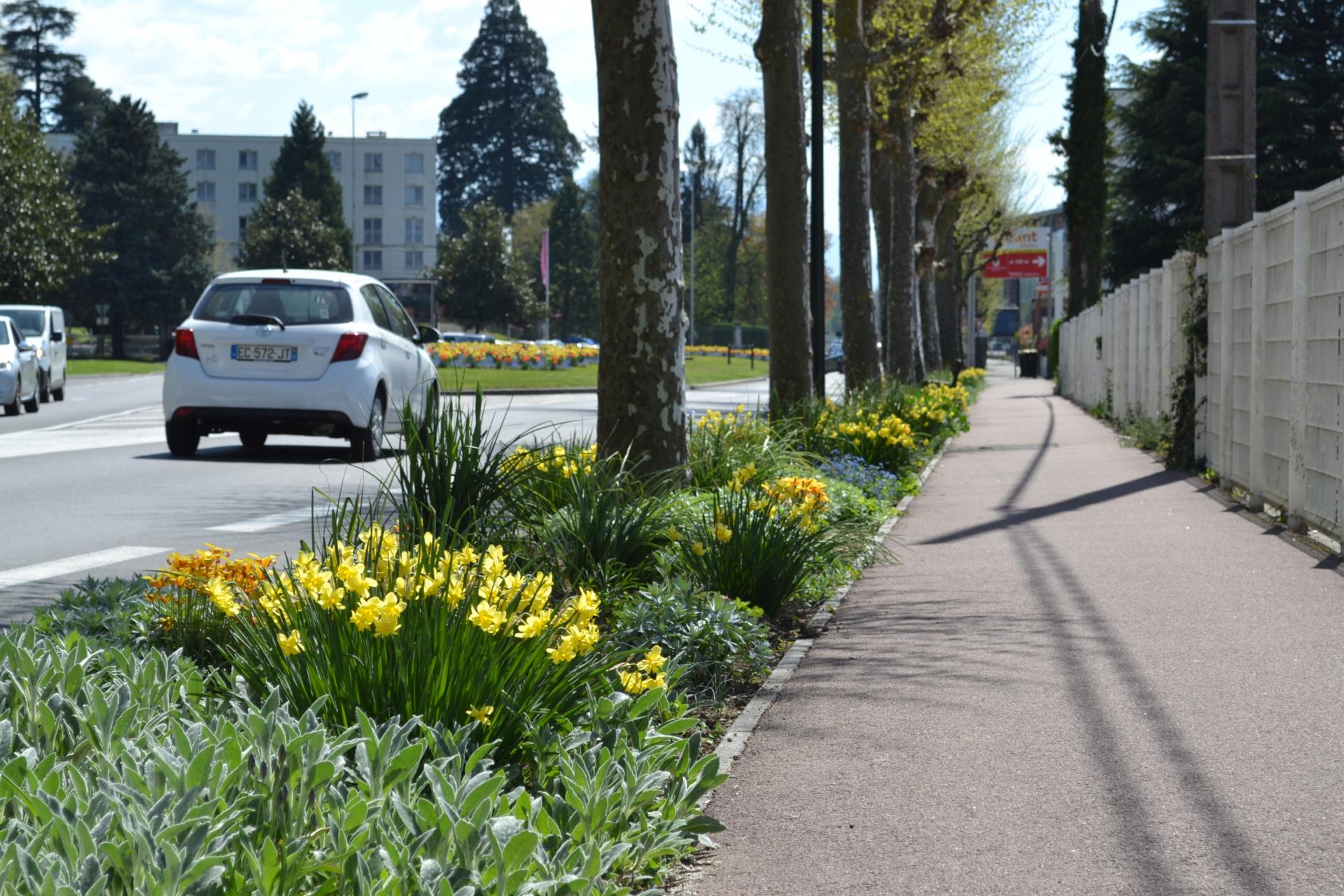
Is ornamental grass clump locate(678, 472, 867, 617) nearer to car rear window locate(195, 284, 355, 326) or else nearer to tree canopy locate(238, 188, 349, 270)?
car rear window locate(195, 284, 355, 326)

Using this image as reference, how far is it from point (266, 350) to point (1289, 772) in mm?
11616

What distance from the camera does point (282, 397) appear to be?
14586mm

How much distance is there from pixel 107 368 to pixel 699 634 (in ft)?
179

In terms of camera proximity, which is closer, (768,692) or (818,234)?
(768,692)

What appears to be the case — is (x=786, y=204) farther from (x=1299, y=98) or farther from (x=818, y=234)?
(x=1299, y=98)

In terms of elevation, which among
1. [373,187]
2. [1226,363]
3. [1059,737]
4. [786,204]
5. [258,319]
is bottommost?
[1059,737]

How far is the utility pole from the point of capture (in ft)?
46.2

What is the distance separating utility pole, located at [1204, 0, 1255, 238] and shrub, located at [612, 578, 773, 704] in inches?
382

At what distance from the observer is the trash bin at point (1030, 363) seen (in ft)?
219

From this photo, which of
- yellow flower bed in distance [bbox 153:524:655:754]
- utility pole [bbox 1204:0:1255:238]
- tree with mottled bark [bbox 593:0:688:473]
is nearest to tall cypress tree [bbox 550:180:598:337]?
utility pole [bbox 1204:0:1255:238]

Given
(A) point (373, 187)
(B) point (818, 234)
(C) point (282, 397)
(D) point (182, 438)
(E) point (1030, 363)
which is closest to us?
(C) point (282, 397)

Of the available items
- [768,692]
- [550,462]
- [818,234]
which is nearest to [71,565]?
[550,462]

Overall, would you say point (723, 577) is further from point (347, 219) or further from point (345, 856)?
point (347, 219)

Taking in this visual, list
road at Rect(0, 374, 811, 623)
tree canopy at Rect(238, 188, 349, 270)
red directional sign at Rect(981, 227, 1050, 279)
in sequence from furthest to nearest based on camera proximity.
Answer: tree canopy at Rect(238, 188, 349, 270) → red directional sign at Rect(981, 227, 1050, 279) → road at Rect(0, 374, 811, 623)
